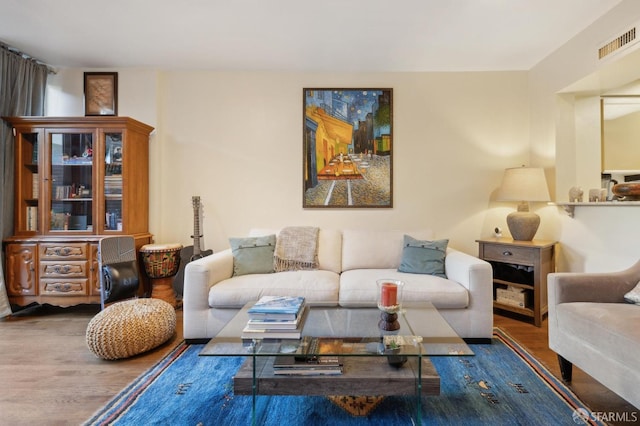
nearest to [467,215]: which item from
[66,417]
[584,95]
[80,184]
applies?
[584,95]

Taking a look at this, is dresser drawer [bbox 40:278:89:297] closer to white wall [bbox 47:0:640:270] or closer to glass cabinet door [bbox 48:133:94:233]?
glass cabinet door [bbox 48:133:94:233]

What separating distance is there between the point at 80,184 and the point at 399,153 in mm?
3247

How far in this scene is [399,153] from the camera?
10.9 feet

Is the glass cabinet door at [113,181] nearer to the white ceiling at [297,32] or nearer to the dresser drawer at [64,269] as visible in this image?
the dresser drawer at [64,269]

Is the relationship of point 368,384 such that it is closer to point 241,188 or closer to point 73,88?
point 241,188

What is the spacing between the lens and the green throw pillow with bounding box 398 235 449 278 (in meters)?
2.63

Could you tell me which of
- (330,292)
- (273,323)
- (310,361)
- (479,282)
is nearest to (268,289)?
(330,292)

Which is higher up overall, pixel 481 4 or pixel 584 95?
pixel 481 4

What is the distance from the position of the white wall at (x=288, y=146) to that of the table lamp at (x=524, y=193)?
37 cm

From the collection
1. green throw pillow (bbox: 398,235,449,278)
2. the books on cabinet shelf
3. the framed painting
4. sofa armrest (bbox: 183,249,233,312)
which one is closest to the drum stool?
sofa armrest (bbox: 183,249,233,312)

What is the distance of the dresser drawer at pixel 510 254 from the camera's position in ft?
8.84

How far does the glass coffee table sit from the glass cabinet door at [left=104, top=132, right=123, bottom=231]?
2.08 meters

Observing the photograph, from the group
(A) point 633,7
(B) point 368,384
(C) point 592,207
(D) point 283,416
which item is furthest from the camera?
(C) point 592,207

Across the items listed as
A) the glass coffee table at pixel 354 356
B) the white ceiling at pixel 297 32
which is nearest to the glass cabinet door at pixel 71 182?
the white ceiling at pixel 297 32
